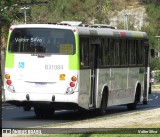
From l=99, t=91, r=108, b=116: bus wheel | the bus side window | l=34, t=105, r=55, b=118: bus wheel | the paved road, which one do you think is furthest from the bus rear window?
l=99, t=91, r=108, b=116: bus wheel

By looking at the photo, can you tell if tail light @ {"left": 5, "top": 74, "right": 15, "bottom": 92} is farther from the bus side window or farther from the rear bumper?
the bus side window

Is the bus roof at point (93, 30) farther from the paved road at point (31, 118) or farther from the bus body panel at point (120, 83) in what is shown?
the paved road at point (31, 118)

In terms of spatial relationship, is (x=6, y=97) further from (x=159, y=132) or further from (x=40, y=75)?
(x=159, y=132)

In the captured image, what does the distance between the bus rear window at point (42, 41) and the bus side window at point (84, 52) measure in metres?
0.45

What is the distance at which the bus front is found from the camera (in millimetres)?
25625

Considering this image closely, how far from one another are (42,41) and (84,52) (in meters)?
1.39

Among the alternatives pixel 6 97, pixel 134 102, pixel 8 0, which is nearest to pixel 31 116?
pixel 6 97

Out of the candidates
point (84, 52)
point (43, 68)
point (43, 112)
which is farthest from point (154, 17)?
point (43, 68)

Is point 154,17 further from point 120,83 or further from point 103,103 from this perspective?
point 103,103

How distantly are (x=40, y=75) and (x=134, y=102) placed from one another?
24.9 ft

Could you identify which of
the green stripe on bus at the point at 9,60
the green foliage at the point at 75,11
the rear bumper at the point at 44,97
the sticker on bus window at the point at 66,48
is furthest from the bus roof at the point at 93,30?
the green foliage at the point at 75,11

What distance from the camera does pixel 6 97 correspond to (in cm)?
2612

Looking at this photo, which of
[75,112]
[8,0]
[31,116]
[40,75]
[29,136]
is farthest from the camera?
→ [8,0]

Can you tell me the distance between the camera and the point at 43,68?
2573 cm
